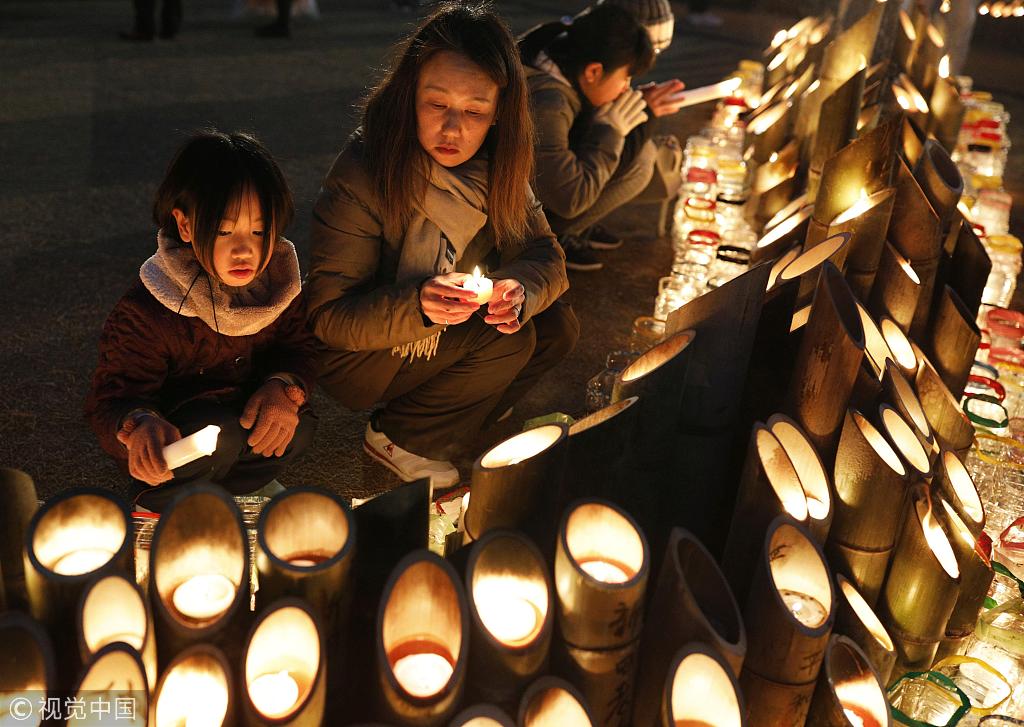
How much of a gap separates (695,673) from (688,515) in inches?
21.4

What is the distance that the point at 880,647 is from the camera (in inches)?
56.5

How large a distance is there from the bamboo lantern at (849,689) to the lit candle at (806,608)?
0.03 meters

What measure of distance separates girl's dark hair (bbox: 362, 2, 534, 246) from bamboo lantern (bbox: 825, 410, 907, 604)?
985 mm

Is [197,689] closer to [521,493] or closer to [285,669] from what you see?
[285,669]

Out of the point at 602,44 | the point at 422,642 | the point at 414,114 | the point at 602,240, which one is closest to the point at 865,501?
the point at 422,642

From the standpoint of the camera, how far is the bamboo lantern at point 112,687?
956 mm

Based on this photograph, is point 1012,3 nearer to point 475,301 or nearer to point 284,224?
point 475,301

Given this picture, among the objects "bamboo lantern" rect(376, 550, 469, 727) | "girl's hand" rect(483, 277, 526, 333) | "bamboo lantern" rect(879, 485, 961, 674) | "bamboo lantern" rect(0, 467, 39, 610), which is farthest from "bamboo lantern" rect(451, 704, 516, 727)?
"girl's hand" rect(483, 277, 526, 333)

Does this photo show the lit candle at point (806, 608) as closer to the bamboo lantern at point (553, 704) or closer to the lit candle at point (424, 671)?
the bamboo lantern at point (553, 704)

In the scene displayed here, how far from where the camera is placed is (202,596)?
1.14 metres

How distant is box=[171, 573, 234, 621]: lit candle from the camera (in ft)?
3.73

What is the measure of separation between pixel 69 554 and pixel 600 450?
75 cm

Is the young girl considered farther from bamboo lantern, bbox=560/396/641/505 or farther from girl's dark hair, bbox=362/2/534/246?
bamboo lantern, bbox=560/396/641/505

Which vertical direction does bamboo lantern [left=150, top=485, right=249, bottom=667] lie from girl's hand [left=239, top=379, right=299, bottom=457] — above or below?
above
